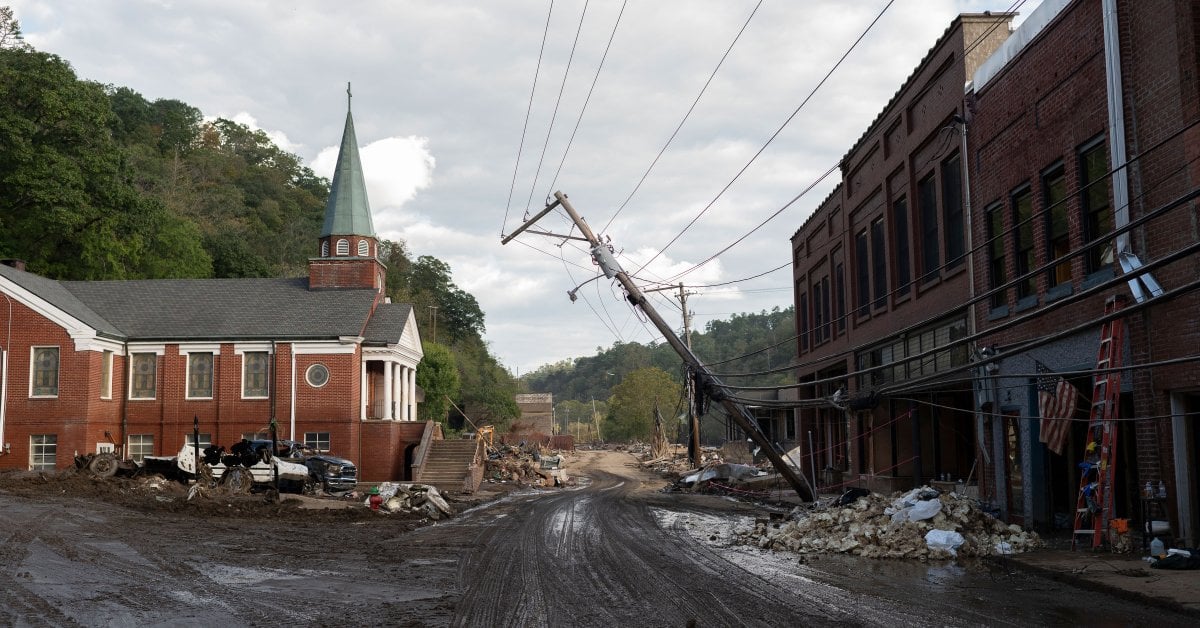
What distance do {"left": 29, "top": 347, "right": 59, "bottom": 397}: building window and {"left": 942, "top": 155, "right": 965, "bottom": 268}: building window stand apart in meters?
33.7

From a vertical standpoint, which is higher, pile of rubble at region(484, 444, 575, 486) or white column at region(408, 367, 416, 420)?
white column at region(408, 367, 416, 420)

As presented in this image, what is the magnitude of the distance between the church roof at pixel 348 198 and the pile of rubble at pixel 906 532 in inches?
1294

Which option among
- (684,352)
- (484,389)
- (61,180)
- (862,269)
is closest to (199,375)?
(61,180)

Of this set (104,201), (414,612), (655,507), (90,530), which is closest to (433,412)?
(104,201)

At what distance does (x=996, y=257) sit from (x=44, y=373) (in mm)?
35301

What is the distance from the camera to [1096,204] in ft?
48.4

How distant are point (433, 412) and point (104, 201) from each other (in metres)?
25.6

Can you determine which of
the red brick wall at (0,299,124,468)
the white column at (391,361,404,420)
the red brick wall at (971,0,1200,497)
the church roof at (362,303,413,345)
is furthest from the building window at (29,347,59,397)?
the red brick wall at (971,0,1200,497)

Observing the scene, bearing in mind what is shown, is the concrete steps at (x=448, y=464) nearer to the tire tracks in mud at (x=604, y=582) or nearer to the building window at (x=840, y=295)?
the building window at (x=840, y=295)

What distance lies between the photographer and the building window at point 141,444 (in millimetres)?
39188

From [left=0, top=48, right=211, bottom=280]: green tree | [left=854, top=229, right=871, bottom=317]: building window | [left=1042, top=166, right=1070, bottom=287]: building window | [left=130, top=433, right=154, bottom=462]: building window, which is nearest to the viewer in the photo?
[left=1042, top=166, right=1070, bottom=287]: building window

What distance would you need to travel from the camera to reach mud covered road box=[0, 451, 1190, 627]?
32.6ft

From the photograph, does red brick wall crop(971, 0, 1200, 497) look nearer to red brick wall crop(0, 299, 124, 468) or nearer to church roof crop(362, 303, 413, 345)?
church roof crop(362, 303, 413, 345)

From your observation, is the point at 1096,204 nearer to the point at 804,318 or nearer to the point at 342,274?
the point at 804,318
